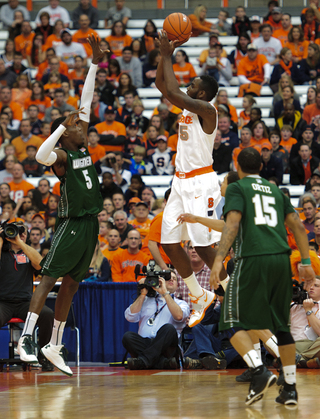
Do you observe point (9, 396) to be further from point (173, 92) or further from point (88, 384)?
point (173, 92)

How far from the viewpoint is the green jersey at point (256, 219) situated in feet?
16.3

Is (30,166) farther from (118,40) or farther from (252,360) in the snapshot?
(252,360)

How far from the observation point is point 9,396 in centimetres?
565

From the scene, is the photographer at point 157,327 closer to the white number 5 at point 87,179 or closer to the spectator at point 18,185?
the white number 5 at point 87,179

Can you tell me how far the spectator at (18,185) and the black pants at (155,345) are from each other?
5.69 metres

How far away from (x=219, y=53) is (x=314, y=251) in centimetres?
868

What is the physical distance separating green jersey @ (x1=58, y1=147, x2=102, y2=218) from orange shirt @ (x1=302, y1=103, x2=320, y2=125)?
336 inches

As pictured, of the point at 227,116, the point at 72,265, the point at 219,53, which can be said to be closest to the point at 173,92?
the point at 72,265

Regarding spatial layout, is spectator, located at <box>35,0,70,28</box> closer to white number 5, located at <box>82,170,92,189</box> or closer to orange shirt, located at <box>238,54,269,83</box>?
orange shirt, located at <box>238,54,269,83</box>

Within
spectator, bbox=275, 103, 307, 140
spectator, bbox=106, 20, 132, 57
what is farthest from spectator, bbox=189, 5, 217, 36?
spectator, bbox=275, 103, 307, 140

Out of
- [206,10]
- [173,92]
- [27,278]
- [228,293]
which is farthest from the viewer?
[206,10]

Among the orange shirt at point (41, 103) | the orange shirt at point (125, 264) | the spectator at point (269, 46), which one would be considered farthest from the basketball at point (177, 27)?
the spectator at point (269, 46)

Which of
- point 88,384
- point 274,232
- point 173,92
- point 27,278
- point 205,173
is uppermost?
point 173,92

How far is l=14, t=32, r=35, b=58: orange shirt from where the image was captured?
59.8 ft
